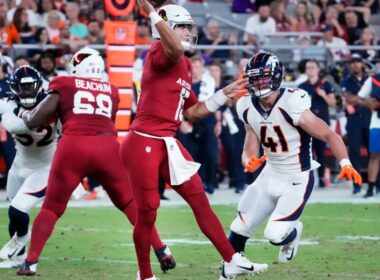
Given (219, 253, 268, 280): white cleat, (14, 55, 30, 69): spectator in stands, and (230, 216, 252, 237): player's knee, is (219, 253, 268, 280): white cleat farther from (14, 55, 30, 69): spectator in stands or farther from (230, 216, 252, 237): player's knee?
(14, 55, 30, 69): spectator in stands

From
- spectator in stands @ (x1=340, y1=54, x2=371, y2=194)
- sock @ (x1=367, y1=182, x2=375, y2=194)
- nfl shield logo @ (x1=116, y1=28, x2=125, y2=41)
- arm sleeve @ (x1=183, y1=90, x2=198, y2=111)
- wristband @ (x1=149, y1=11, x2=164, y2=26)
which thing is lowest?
sock @ (x1=367, y1=182, x2=375, y2=194)

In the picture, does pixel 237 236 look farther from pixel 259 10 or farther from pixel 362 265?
pixel 259 10

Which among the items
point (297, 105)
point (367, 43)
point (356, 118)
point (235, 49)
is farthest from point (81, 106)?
point (367, 43)

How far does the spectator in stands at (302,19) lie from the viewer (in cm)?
2042

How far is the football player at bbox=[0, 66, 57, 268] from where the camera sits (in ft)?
31.6

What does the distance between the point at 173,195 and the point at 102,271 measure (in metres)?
6.90

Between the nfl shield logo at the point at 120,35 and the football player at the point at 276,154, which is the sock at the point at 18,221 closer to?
the football player at the point at 276,154

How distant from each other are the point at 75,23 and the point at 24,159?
8.49m

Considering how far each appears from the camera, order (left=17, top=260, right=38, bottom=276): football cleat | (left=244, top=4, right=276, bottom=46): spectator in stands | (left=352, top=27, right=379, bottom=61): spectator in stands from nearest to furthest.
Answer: (left=17, top=260, right=38, bottom=276): football cleat
(left=352, top=27, right=379, bottom=61): spectator in stands
(left=244, top=4, right=276, bottom=46): spectator in stands

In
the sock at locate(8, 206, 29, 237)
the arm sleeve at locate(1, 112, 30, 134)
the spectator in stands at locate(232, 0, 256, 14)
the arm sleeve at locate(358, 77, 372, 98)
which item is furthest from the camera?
the spectator in stands at locate(232, 0, 256, 14)

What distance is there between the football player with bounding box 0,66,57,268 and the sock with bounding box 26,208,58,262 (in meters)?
0.65

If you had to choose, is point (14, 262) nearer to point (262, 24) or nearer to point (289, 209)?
point (289, 209)

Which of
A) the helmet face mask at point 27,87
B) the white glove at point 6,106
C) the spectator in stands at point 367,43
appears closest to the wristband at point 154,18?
the helmet face mask at point 27,87

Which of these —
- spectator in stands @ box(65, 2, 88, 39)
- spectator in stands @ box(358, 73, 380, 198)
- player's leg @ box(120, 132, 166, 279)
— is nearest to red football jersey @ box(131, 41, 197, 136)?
player's leg @ box(120, 132, 166, 279)
